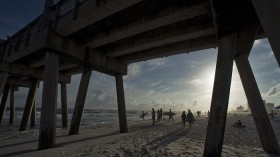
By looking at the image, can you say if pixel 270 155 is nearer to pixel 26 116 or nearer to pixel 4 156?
pixel 4 156

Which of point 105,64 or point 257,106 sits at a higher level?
point 105,64

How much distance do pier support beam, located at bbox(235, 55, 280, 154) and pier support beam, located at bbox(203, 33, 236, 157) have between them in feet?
9.51

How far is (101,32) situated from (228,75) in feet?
26.0

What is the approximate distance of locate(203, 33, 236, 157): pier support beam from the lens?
6.39 meters

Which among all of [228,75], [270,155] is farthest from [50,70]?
[270,155]

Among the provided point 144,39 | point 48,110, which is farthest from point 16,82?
point 144,39

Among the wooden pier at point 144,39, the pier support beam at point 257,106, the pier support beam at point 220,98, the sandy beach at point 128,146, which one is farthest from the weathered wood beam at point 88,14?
the sandy beach at point 128,146

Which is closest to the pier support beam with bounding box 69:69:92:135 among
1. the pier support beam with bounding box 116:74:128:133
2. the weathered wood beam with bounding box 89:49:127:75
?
the weathered wood beam with bounding box 89:49:127:75

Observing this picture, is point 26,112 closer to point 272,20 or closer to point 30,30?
point 30,30

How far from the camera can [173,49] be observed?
13.3 meters

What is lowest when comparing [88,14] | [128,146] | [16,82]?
[128,146]

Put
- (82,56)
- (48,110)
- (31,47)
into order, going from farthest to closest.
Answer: (82,56) → (31,47) → (48,110)

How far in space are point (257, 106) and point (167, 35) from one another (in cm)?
581

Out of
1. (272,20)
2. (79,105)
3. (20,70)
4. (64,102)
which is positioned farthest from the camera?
(64,102)
